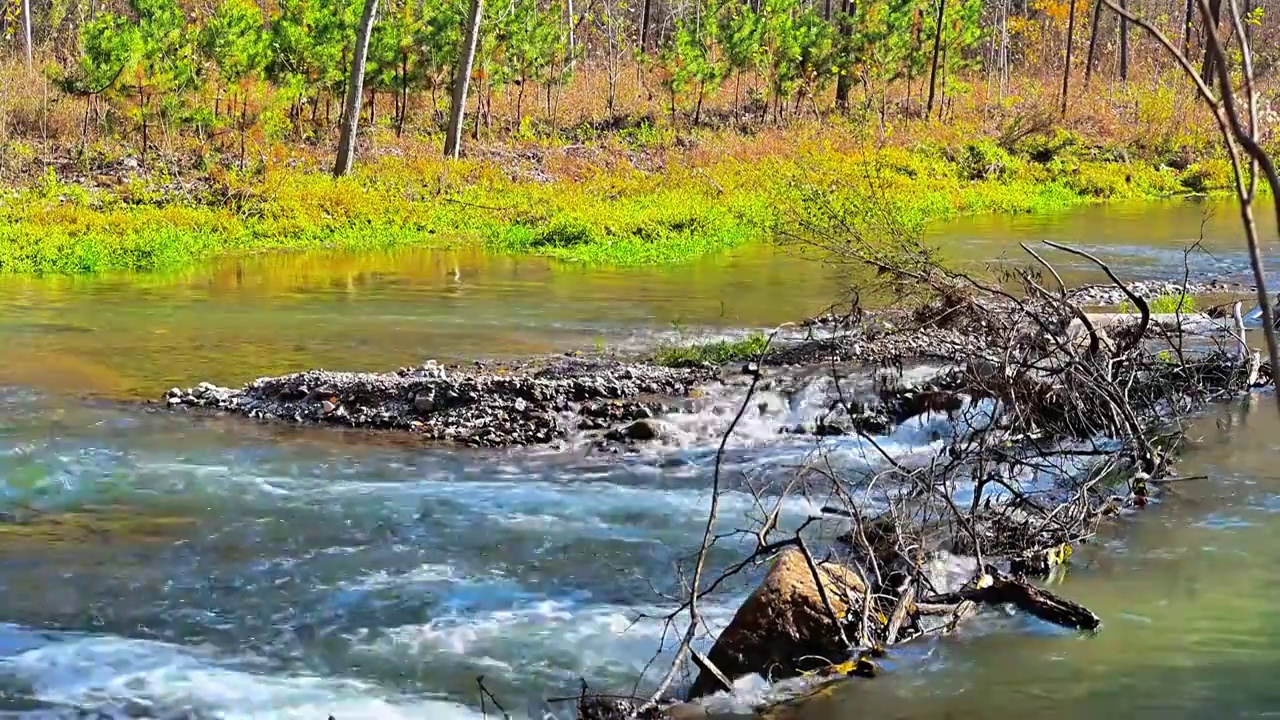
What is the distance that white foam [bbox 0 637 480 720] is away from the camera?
17.5 feet

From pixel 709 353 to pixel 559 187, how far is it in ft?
48.9

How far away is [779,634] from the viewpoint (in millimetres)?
5602

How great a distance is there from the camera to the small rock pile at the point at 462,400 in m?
9.61

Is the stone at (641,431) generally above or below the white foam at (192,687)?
above

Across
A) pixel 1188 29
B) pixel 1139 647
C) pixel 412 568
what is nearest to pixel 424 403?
pixel 412 568

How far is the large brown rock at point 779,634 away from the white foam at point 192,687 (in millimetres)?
1138

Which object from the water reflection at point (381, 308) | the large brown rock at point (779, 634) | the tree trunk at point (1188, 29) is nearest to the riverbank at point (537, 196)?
the water reflection at point (381, 308)

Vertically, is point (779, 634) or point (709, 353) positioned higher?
point (709, 353)

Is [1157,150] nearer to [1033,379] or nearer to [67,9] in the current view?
[1033,379]

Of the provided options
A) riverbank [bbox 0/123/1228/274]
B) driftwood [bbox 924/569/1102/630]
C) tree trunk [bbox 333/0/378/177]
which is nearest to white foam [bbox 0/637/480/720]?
driftwood [bbox 924/569/1102/630]

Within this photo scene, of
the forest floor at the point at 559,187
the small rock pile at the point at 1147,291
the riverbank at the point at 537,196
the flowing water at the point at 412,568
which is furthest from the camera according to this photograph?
the forest floor at the point at 559,187

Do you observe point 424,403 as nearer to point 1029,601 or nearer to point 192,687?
point 192,687

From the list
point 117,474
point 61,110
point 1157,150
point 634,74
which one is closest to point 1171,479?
point 117,474

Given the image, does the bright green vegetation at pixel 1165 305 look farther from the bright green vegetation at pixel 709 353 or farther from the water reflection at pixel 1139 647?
the water reflection at pixel 1139 647
